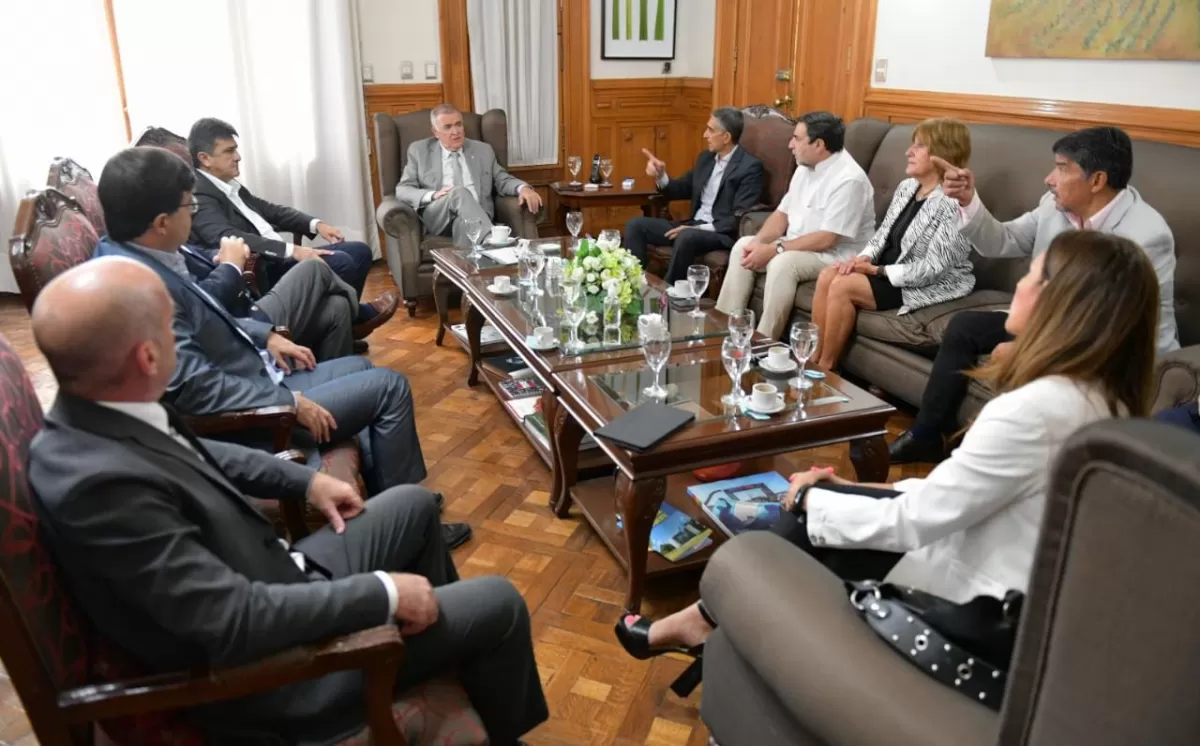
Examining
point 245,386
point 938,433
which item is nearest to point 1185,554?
point 245,386

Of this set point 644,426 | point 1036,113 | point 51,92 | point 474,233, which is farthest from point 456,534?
point 51,92

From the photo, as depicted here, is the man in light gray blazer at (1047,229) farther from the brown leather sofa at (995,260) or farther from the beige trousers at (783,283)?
the beige trousers at (783,283)

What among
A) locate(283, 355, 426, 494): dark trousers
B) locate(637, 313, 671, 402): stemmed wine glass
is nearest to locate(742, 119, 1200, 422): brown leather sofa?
locate(637, 313, 671, 402): stemmed wine glass

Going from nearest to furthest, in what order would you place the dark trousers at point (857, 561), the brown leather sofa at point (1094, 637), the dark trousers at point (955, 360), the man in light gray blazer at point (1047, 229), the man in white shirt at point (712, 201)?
the brown leather sofa at point (1094, 637) → the dark trousers at point (857, 561) → the man in light gray blazer at point (1047, 229) → the dark trousers at point (955, 360) → the man in white shirt at point (712, 201)

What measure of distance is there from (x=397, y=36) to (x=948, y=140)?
342 centimetres

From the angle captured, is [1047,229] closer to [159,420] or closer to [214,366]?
[214,366]

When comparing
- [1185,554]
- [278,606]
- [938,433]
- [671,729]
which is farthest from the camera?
[938,433]

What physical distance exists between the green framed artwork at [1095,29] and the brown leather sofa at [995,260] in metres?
0.36

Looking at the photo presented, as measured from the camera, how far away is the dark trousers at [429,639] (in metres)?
→ 1.27

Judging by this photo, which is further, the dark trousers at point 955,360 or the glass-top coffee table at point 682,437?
the dark trousers at point 955,360

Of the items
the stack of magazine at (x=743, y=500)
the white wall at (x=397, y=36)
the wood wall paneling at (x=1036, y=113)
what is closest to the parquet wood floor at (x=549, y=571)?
the stack of magazine at (x=743, y=500)

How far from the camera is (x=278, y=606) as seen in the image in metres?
1.16

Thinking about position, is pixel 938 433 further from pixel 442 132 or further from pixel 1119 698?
pixel 442 132

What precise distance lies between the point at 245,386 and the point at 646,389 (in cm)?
101
